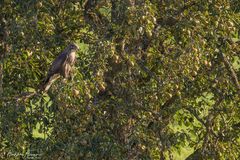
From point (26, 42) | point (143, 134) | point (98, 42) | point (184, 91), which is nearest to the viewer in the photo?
point (98, 42)

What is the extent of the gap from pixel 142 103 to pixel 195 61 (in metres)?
1.28

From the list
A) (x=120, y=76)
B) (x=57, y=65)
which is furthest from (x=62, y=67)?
(x=120, y=76)

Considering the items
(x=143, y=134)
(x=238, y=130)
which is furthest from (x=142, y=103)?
(x=238, y=130)

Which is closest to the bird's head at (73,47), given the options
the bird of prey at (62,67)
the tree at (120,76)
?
the bird of prey at (62,67)

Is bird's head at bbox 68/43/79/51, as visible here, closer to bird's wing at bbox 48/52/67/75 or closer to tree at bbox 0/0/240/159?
bird's wing at bbox 48/52/67/75

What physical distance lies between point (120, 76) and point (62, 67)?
31.9 inches

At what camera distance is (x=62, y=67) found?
379 inches

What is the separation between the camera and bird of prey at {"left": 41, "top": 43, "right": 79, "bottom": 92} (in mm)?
9555

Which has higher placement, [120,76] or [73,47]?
[120,76]

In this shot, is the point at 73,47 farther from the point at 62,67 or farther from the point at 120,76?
the point at 120,76

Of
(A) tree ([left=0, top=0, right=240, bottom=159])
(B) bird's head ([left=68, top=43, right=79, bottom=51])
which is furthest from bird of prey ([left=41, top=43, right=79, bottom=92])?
(A) tree ([left=0, top=0, right=240, bottom=159])

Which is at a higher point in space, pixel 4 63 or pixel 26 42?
pixel 26 42

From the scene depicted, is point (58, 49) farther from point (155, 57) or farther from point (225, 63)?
point (225, 63)

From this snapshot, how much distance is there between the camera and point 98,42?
28.3 ft
